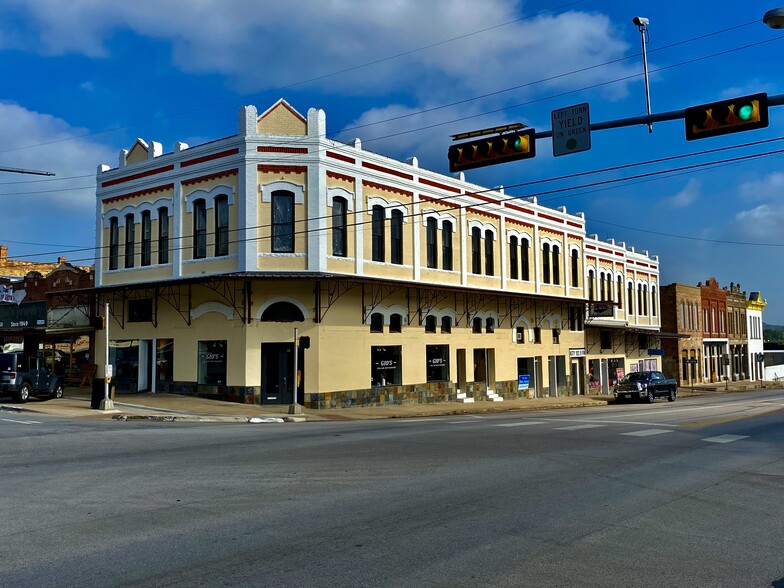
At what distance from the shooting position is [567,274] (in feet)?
141

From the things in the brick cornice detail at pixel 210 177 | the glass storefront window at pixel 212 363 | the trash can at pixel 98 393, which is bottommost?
the trash can at pixel 98 393

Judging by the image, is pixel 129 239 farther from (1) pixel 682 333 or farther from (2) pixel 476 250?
(1) pixel 682 333

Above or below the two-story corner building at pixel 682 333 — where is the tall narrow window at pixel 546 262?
above

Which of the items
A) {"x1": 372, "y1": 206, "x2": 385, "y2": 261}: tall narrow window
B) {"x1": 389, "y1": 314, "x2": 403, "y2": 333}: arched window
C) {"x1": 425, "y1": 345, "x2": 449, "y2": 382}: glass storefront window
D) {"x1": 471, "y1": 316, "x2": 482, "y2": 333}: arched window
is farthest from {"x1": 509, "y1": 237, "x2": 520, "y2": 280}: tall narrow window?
{"x1": 372, "y1": 206, "x2": 385, "y2": 261}: tall narrow window

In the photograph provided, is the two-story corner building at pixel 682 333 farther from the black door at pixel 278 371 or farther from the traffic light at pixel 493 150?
the traffic light at pixel 493 150

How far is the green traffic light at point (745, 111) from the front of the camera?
10914mm

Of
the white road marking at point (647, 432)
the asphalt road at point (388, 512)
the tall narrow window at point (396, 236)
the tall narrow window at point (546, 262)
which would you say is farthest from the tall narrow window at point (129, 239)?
the tall narrow window at point (546, 262)

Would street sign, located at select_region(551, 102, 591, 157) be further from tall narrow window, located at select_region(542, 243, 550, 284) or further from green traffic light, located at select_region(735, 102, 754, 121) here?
tall narrow window, located at select_region(542, 243, 550, 284)

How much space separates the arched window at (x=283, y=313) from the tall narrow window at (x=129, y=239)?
8.28 meters

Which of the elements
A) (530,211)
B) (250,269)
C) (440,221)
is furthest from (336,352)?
(530,211)

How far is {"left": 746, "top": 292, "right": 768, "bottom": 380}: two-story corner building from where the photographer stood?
75.3 m

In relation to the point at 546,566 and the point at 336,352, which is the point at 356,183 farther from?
the point at 546,566

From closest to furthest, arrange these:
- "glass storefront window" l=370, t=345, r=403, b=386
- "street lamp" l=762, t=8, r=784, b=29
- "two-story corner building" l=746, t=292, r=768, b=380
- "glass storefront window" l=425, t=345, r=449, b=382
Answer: "street lamp" l=762, t=8, r=784, b=29 → "glass storefront window" l=370, t=345, r=403, b=386 → "glass storefront window" l=425, t=345, r=449, b=382 → "two-story corner building" l=746, t=292, r=768, b=380

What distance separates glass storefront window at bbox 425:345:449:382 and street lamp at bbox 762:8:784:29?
2290 centimetres
